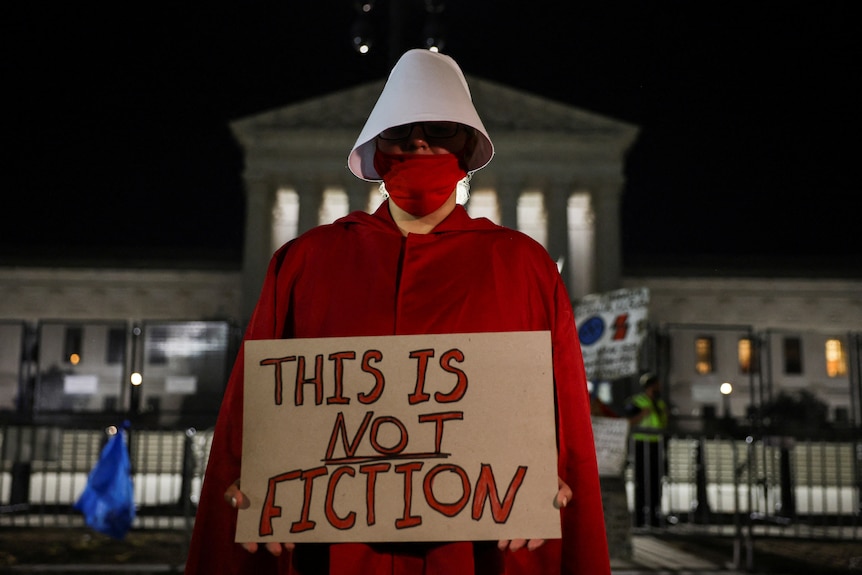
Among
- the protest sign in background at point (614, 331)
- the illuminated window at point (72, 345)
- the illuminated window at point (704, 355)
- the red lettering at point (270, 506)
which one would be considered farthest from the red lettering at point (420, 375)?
the illuminated window at point (704, 355)

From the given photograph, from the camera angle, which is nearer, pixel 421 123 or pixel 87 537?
pixel 421 123

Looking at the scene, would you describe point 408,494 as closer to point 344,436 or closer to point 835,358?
point 344,436

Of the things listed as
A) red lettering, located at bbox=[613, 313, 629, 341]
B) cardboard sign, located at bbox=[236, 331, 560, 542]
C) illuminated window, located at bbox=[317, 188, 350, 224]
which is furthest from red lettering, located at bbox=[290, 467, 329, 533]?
illuminated window, located at bbox=[317, 188, 350, 224]

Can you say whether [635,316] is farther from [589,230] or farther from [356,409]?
[589,230]

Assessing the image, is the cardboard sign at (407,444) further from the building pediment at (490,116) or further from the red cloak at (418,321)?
the building pediment at (490,116)

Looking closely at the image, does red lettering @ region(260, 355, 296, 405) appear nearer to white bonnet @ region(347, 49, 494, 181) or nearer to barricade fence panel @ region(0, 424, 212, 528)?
white bonnet @ region(347, 49, 494, 181)

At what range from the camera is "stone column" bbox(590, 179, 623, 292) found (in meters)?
45.6

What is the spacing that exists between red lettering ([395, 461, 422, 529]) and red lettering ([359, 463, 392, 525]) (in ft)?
0.13

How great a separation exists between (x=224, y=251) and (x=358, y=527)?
5133cm

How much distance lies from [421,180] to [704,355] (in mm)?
48255

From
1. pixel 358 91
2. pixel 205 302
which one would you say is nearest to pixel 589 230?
pixel 358 91

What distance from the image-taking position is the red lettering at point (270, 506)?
7.14 feet

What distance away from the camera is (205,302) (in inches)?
1871

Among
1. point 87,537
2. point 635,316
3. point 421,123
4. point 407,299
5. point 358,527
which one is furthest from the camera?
point 87,537
